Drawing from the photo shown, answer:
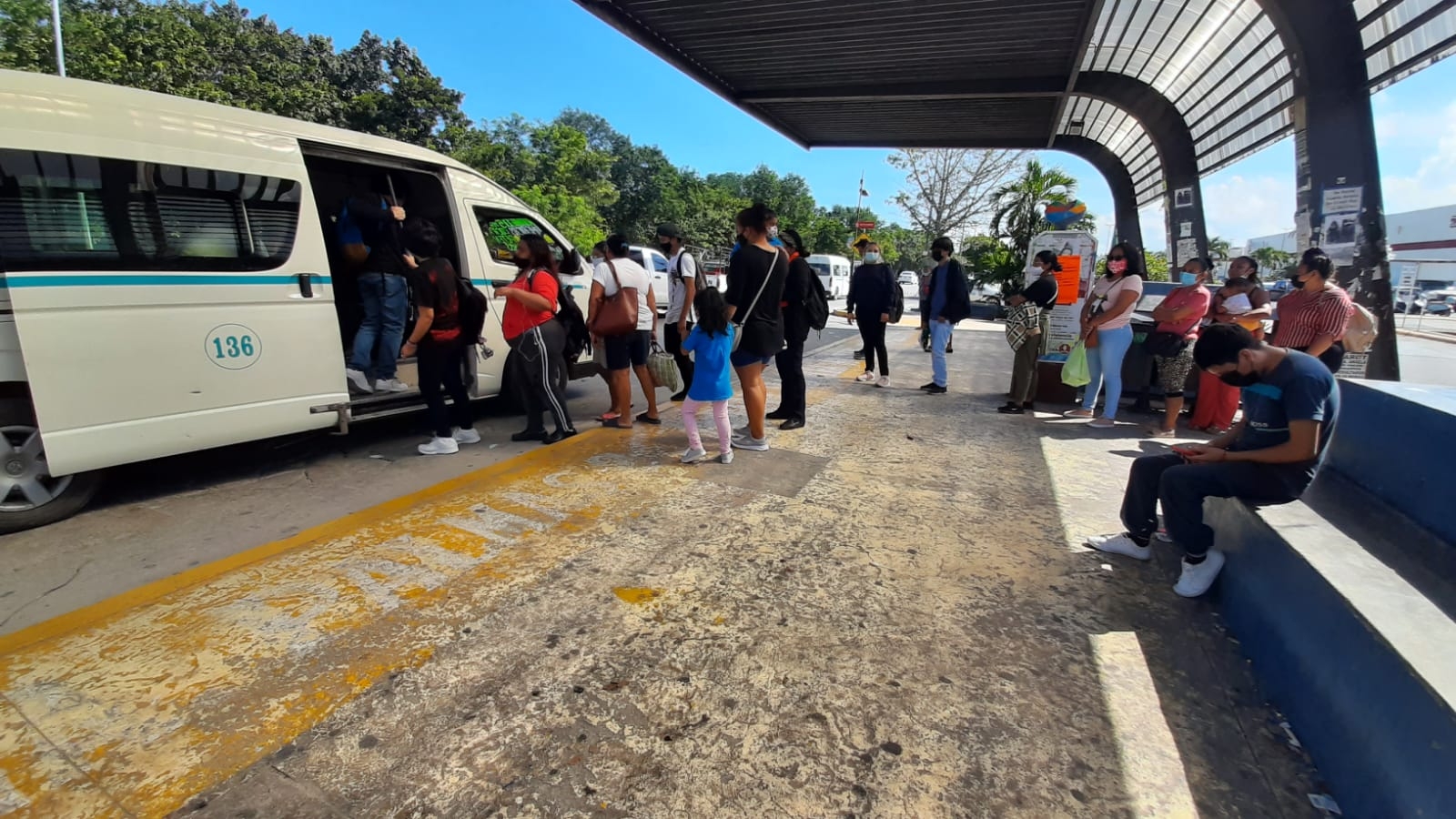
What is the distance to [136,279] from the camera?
3.37 m

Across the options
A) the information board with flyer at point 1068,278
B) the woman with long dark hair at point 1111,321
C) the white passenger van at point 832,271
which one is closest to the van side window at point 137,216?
the woman with long dark hair at point 1111,321

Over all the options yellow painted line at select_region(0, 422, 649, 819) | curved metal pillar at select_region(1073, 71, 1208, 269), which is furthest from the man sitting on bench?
curved metal pillar at select_region(1073, 71, 1208, 269)

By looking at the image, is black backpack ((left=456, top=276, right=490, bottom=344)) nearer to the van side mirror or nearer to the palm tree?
the van side mirror

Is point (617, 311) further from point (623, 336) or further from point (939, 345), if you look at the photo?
point (939, 345)

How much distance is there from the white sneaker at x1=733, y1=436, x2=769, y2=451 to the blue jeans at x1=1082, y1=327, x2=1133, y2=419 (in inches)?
135

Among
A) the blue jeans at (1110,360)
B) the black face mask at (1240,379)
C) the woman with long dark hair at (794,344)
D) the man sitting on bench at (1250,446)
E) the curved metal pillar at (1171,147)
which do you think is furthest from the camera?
the curved metal pillar at (1171,147)

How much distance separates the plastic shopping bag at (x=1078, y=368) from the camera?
6168mm

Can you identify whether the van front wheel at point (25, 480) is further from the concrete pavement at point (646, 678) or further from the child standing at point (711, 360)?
the child standing at point (711, 360)

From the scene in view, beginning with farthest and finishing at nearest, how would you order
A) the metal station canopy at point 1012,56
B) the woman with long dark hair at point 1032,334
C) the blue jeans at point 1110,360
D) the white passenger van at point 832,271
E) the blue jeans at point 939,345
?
the white passenger van at point 832,271, the metal station canopy at point 1012,56, the blue jeans at point 939,345, the woman with long dark hair at point 1032,334, the blue jeans at point 1110,360

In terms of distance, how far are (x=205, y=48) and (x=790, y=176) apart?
5354 centimetres

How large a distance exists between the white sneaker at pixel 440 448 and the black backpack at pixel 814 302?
3.13 m

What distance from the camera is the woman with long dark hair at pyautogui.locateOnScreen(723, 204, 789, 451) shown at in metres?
4.64

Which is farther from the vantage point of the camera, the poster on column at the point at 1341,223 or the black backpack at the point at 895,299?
the black backpack at the point at 895,299

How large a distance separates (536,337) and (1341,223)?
8245 mm
